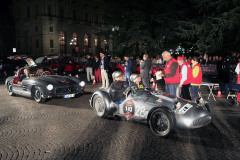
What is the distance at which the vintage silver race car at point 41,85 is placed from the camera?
9.23 m

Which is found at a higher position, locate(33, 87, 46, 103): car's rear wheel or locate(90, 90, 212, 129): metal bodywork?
locate(90, 90, 212, 129): metal bodywork

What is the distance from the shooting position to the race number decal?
5.98m

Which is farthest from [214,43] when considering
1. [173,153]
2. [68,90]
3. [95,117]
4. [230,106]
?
[173,153]

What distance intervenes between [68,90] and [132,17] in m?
22.1

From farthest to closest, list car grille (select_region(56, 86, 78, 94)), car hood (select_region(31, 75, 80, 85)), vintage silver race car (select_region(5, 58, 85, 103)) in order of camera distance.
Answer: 1. car hood (select_region(31, 75, 80, 85))
2. car grille (select_region(56, 86, 78, 94))
3. vintage silver race car (select_region(5, 58, 85, 103))

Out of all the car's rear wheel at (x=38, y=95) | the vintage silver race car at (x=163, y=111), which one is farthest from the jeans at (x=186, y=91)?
the car's rear wheel at (x=38, y=95)

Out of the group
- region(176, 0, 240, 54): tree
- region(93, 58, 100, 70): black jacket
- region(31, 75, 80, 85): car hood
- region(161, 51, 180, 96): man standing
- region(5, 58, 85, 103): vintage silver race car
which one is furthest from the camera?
region(176, 0, 240, 54): tree

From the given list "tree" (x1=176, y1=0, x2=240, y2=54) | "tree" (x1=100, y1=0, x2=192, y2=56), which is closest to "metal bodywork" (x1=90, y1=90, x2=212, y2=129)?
→ "tree" (x1=176, y1=0, x2=240, y2=54)

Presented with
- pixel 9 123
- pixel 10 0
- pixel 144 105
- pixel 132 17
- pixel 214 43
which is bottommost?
pixel 9 123

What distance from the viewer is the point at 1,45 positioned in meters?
56.8

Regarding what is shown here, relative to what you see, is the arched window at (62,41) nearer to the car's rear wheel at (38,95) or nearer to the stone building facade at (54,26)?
the stone building facade at (54,26)

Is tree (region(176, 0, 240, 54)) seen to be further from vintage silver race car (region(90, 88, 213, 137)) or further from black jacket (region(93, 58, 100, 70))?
vintage silver race car (region(90, 88, 213, 137))

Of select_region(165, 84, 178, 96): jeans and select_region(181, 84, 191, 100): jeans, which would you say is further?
select_region(181, 84, 191, 100): jeans

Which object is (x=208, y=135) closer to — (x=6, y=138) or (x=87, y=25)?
(x=6, y=138)
